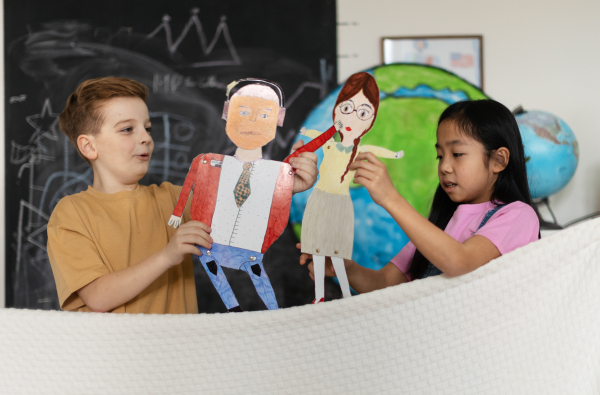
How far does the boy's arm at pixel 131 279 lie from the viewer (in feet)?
2.69

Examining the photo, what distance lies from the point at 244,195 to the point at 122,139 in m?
0.29

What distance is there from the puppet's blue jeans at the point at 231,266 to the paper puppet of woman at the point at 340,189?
11 cm

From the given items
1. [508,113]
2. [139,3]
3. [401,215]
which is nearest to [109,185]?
[401,215]

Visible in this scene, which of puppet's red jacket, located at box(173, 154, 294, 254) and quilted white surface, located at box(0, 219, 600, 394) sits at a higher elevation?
puppet's red jacket, located at box(173, 154, 294, 254)

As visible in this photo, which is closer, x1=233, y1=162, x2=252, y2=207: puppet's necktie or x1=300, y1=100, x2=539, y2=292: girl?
x1=300, y1=100, x2=539, y2=292: girl

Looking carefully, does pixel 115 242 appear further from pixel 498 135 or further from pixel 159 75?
pixel 159 75

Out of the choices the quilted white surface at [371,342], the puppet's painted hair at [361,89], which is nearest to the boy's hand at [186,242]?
the quilted white surface at [371,342]

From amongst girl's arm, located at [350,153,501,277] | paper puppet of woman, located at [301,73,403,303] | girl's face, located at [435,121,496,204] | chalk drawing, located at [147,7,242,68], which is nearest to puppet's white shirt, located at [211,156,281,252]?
paper puppet of woman, located at [301,73,403,303]

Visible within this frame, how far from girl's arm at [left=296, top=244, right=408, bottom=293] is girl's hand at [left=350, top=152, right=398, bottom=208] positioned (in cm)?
24

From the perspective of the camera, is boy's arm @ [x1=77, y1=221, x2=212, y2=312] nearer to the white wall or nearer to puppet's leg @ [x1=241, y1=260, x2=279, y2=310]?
puppet's leg @ [x1=241, y1=260, x2=279, y2=310]

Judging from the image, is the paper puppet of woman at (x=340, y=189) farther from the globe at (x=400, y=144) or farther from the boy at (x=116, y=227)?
the globe at (x=400, y=144)

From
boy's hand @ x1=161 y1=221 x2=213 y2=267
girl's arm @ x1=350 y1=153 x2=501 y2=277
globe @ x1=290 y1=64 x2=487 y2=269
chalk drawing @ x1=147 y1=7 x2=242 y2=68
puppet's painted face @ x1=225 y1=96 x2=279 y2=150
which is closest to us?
girl's arm @ x1=350 y1=153 x2=501 y2=277

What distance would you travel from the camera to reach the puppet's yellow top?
0.95 metres

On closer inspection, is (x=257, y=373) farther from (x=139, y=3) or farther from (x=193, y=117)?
(x=139, y=3)
